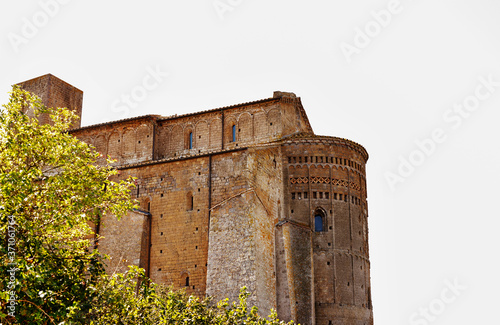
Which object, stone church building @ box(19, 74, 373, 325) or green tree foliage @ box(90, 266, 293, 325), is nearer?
green tree foliage @ box(90, 266, 293, 325)

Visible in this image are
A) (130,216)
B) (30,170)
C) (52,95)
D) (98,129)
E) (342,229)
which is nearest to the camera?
(30,170)

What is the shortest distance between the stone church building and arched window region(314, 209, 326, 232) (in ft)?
0.16

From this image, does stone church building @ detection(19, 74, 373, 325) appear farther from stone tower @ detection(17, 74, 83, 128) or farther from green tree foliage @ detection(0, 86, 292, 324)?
green tree foliage @ detection(0, 86, 292, 324)

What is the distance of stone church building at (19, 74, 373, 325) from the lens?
23.5 m

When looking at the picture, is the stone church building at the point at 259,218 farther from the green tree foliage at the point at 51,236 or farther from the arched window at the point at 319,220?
the green tree foliage at the point at 51,236

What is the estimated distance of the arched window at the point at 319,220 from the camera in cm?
2708

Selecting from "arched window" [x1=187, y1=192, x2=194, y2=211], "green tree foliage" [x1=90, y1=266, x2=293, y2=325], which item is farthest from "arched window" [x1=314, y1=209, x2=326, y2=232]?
"green tree foliage" [x1=90, y1=266, x2=293, y2=325]

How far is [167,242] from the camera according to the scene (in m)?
24.6

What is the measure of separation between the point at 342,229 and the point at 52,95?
60.7 ft

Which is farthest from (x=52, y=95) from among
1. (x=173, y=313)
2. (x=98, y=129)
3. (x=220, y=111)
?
(x=173, y=313)

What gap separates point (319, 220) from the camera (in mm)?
27281

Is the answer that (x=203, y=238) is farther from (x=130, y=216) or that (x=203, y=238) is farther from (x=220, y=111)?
(x=220, y=111)

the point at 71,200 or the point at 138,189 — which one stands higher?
the point at 138,189

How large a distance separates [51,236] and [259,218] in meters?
11.9
